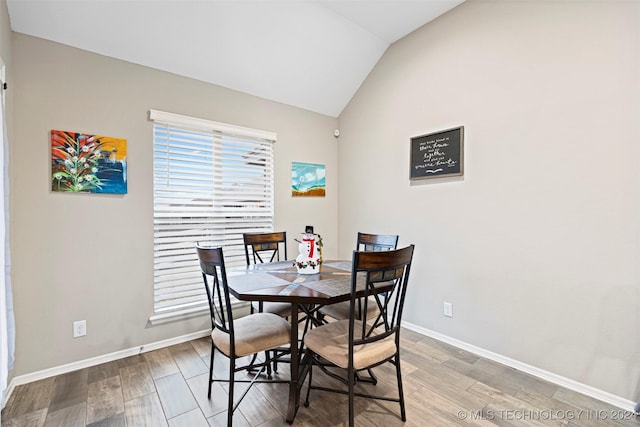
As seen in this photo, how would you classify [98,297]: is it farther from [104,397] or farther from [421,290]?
[421,290]

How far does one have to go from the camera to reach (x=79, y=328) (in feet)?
7.73

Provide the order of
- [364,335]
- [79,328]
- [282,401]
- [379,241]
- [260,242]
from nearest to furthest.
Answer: [364,335], [282,401], [79,328], [379,241], [260,242]

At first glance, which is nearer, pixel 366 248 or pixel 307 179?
pixel 366 248

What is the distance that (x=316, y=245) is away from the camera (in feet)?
7.38

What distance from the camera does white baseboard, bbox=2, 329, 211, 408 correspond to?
210 cm

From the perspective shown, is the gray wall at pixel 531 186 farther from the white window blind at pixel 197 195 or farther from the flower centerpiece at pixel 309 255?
the white window blind at pixel 197 195

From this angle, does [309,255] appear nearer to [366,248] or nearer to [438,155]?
[366,248]

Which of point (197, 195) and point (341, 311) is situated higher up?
point (197, 195)

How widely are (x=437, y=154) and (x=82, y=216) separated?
10.5 feet

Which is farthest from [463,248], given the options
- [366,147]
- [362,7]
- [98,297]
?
[98,297]

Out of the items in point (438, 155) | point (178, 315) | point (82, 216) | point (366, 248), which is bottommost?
point (178, 315)

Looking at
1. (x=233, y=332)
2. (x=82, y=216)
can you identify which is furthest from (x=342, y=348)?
(x=82, y=216)

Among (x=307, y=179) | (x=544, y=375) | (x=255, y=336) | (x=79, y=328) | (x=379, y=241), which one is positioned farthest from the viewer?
(x=307, y=179)

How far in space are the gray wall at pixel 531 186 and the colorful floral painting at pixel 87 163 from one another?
2704 millimetres
